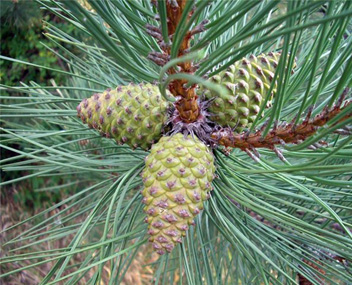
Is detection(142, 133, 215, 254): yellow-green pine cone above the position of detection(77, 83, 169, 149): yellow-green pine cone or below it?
below

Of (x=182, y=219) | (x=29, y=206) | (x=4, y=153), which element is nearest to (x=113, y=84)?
(x=182, y=219)

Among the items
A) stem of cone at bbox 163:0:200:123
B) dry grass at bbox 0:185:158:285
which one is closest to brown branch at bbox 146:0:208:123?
stem of cone at bbox 163:0:200:123

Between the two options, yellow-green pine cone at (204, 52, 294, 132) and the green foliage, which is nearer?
yellow-green pine cone at (204, 52, 294, 132)

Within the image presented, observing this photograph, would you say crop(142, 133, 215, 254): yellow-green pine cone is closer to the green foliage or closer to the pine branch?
the pine branch

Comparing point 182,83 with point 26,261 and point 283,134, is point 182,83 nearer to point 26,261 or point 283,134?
point 283,134

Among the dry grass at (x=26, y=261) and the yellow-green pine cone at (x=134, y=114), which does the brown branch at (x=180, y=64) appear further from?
the dry grass at (x=26, y=261)

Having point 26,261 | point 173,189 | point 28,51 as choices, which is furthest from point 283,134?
point 28,51
